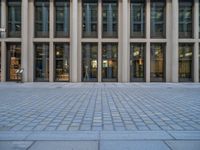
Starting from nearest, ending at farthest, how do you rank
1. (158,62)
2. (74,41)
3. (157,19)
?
(74,41)
(158,62)
(157,19)

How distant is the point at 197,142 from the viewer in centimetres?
565

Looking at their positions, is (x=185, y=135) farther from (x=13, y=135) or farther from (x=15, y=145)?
(x=13, y=135)

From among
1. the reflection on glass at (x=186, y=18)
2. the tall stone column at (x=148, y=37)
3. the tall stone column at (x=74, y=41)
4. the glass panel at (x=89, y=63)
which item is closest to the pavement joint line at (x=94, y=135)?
the tall stone column at (x=74, y=41)

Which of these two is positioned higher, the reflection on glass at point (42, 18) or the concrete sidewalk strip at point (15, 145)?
the reflection on glass at point (42, 18)

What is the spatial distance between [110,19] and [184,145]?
23.9 meters

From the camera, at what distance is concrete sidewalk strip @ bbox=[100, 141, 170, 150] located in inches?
206

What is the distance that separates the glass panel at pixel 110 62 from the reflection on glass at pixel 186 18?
6646 mm

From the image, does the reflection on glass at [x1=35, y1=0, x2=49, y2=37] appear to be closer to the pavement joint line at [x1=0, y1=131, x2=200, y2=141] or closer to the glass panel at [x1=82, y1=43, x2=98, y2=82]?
the glass panel at [x1=82, y1=43, x2=98, y2=82]

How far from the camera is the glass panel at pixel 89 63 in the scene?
28062mm

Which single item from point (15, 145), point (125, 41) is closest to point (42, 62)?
point (125, 41)

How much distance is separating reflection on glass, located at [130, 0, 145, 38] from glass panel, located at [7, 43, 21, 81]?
11.0 meters

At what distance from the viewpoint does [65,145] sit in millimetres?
5457

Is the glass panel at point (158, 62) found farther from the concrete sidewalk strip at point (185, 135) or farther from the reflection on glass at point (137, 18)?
the concrete sidewalk strip at point (185, 135)

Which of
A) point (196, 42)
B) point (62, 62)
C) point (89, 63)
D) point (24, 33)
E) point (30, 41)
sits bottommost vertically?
point (89, 63)
